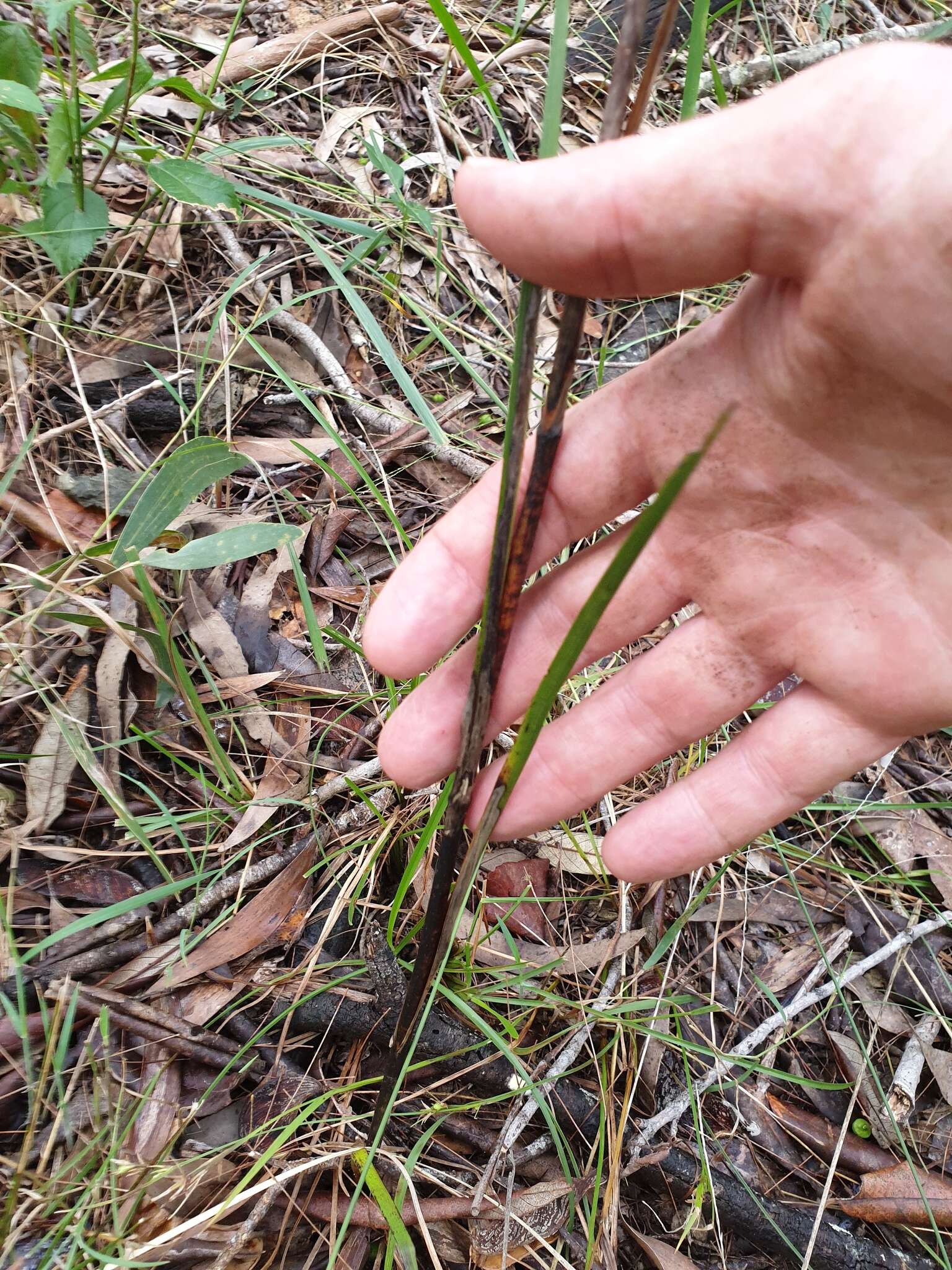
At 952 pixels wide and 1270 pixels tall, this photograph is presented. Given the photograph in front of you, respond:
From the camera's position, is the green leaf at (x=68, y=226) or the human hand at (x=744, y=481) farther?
the green leaf at (x=68, y=226)

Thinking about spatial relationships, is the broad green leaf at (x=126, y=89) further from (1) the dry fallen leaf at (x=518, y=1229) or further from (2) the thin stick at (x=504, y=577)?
(1) the dry fallen leaf at (x=518, y=1229)

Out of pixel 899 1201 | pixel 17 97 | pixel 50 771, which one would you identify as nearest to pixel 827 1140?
pixel 899 1201

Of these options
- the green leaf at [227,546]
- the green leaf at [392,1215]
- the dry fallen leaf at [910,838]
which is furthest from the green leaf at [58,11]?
the dry fallen leaf at [910,838]

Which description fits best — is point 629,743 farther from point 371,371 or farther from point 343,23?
point 343,23

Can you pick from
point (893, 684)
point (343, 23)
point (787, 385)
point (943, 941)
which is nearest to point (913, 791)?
point (943, 941)

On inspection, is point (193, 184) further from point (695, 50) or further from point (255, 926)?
point (255, 926)

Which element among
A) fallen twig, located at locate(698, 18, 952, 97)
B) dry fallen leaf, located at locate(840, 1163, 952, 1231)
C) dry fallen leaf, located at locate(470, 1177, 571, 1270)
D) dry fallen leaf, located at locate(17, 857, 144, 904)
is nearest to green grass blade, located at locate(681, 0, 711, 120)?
dry fallen leaf, located at locate(17, 857, 144, 904)
